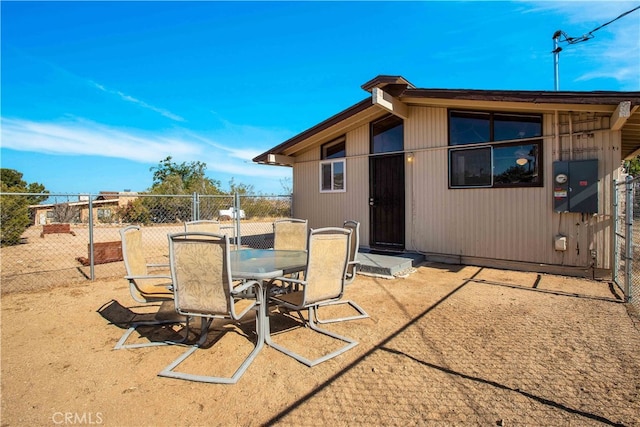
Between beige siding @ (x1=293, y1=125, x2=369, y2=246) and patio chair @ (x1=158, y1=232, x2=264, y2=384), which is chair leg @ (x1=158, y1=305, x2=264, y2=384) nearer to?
patio chair @ (x1=158, y1=232, x2=264, y2=384)

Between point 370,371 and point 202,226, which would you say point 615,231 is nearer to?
point 370,371

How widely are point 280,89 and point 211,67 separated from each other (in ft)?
12.4

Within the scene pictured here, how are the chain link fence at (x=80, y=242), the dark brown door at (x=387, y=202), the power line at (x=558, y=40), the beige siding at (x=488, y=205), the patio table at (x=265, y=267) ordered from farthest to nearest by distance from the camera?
the power line at (x=558, y=40) < the dark brown door at (x=387, y=202) < the chain link fence at (x=80, y=242) < the beige siding at (x=488, y=205) < the patio table at (x=265, y=267)

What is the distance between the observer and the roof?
14.0 ft

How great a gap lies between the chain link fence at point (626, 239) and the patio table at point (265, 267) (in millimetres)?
3898

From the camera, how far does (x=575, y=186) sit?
16.0ft

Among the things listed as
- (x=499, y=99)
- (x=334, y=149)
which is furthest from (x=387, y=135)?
(x=499, y=99)

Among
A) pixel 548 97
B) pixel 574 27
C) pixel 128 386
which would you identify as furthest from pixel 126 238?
pixel 574 27

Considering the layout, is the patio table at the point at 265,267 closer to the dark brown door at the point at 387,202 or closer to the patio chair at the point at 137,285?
the patio chair at the point at 137,285

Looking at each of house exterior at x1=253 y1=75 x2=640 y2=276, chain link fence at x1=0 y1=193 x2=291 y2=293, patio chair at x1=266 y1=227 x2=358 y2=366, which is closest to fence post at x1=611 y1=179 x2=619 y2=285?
house exterior at x1=253 y1=75 x2=640 y2=276

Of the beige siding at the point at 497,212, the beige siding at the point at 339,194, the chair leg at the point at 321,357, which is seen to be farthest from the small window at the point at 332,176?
the chair leg at the point at 321,357

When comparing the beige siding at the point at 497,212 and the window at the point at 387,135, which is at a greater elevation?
the window at the point at 387,135

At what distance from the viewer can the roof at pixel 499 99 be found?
4.27 metres

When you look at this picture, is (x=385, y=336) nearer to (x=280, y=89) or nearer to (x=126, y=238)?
(x=126, y=238)
